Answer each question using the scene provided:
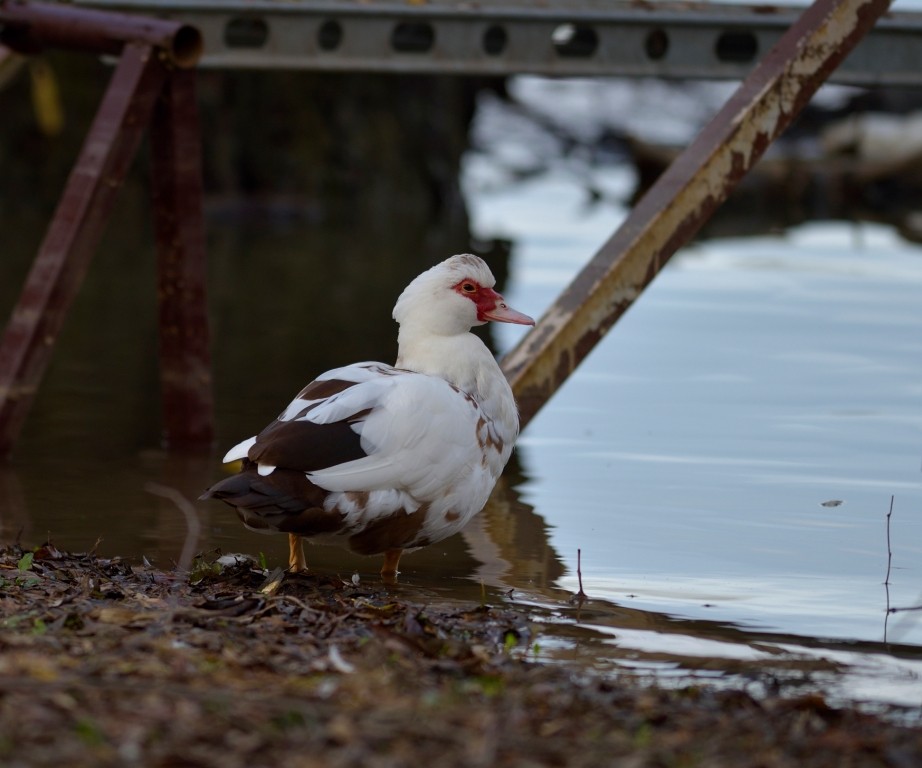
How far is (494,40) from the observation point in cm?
877

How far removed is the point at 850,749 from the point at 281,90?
20.5m

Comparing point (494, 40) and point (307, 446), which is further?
point (494, 40)

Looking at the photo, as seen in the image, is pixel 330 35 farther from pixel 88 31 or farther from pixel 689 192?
pixel 689 192

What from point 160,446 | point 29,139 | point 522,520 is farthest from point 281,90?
point 522,520

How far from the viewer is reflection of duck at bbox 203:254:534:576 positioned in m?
4.98

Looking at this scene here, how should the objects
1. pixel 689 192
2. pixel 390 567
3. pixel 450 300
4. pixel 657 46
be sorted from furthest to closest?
pixel 657 46
pixel 689 192
pixel 450 300
pixel 390 567

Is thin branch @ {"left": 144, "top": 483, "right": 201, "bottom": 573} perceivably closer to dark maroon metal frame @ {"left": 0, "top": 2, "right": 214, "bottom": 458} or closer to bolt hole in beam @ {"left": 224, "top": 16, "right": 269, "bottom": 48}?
dark maroon metal frame @ {"left": 0, "top": 2, "right": 214, "bottom": 458}

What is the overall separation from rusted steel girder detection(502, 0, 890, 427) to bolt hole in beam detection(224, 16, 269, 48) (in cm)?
256

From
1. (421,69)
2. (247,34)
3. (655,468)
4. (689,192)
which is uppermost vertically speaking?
(247,34)

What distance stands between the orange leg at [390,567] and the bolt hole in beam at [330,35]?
152 inches

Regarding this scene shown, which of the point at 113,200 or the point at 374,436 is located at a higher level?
the point at 113,200

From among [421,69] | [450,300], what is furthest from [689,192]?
[421,69]

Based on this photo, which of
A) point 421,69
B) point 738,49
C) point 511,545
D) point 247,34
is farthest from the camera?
point 738,49

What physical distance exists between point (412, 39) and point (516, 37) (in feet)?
1.94
